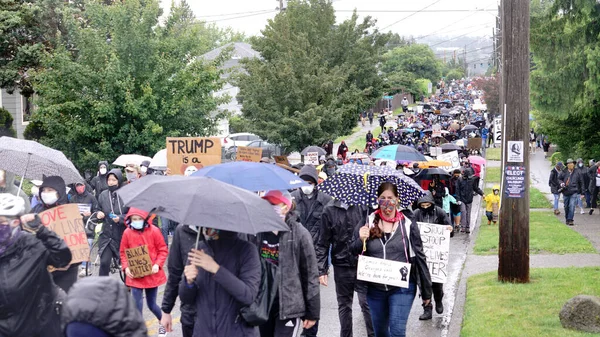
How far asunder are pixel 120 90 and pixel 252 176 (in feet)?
46.9

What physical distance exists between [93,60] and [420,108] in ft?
200

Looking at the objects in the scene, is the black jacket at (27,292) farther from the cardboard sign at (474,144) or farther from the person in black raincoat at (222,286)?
the cardboard sign at (474,144)

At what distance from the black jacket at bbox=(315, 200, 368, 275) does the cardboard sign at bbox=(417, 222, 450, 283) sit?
1937mm

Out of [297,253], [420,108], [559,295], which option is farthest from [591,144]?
[420,108]

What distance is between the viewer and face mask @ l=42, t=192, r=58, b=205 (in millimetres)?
9383

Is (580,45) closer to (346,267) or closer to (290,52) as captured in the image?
(290,52)

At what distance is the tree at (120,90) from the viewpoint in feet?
68.4

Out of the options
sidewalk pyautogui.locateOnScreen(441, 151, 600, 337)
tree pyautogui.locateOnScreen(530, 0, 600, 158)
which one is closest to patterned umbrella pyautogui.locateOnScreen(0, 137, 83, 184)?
sidewalk pyautogui.locateOnScreen(441, 151, 600, 337)

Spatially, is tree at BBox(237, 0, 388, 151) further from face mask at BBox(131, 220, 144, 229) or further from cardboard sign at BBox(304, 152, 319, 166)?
face mask at BBox(131, 220, 144, 229)

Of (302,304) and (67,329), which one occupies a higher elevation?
(67,329)

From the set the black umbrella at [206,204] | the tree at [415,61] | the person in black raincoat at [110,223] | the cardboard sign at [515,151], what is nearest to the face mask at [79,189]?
the person in black raincoat at [110,223]

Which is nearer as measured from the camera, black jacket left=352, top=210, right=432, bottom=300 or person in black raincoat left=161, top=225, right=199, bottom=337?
person in black raincoat left=161, top=225, right=199, bottom=337

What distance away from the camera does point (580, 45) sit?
853 inches

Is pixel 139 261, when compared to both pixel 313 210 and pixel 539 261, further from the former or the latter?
pixel 539 261
